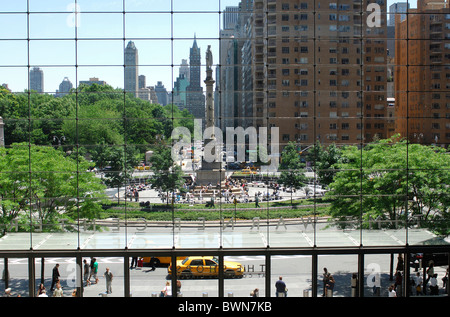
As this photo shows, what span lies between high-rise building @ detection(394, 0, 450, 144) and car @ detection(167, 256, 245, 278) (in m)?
29.6

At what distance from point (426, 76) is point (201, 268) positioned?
42315mm

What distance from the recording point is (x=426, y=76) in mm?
50125

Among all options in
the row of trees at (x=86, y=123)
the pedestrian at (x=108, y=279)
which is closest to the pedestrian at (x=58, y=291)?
the pedestrian at (x=108, y=279)

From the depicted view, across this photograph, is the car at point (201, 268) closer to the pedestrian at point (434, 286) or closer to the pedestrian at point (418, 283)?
the pedestrian at point (418, 283)

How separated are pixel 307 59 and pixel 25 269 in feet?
124

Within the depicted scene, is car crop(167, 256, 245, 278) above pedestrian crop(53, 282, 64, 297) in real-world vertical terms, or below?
above

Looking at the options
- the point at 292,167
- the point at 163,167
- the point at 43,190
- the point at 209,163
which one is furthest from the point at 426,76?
the point at 43,190

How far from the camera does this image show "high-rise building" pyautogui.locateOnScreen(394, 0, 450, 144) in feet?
143

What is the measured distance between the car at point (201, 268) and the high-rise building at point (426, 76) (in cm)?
2959

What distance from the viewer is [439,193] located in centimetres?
1842

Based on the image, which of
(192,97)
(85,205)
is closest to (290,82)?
(192,97)

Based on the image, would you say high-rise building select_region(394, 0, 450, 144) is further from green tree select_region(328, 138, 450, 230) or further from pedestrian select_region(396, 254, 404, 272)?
pedestrian select_region(396, 254, 404, 272)

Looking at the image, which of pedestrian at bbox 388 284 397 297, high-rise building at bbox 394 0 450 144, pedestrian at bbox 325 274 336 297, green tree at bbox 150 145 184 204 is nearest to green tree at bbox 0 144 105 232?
pedestrian at bbox 325 274 336 297

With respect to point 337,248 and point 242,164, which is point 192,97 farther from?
point 337,248
